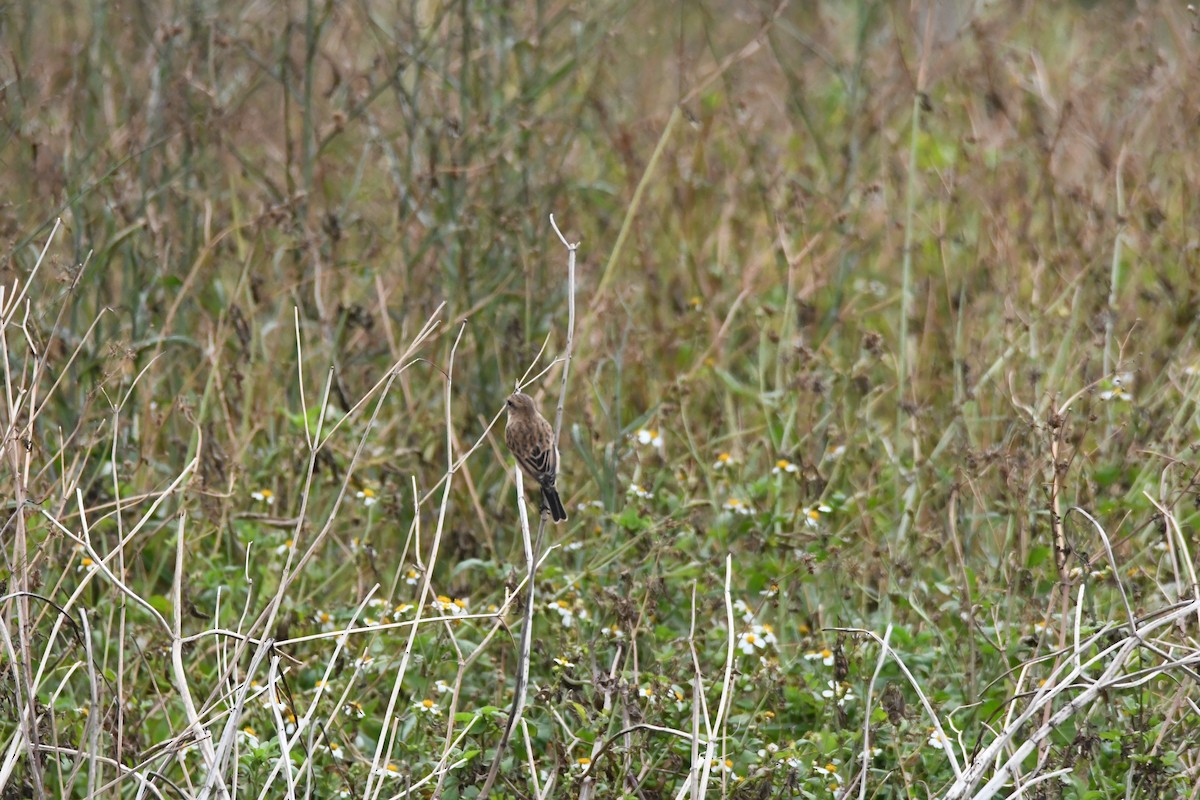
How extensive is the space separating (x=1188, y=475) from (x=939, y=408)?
159cm

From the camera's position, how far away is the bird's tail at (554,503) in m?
3.57

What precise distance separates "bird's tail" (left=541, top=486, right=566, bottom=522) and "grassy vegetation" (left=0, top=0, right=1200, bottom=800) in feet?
0.68

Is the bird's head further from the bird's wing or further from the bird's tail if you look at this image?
the bird's tail

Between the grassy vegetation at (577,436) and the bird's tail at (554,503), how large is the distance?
21 cm

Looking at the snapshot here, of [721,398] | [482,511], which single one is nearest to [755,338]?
[721,398]

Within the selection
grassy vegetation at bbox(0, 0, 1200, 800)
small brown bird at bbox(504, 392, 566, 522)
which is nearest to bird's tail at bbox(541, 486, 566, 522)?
small brown bird at bbox(504, 392, 566, 522)

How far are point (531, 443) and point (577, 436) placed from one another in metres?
0.65

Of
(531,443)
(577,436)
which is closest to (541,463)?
(531,443)

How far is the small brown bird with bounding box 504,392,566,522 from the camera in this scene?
356cm

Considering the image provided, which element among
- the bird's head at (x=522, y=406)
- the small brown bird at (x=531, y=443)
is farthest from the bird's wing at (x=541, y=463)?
the bird's head at (x=522, y=406)

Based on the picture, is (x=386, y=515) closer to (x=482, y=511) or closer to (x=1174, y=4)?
(x=482, y=511)

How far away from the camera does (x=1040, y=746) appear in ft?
9.83

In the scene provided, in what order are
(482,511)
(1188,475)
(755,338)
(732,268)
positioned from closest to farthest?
(1188,475)
(482,511)
(755,338)
(732,268)

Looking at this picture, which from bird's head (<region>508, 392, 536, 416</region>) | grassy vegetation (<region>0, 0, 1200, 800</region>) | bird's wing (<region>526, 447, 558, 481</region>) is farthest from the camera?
bird's head (<region>508, 392, 536, 416</region>)
